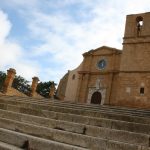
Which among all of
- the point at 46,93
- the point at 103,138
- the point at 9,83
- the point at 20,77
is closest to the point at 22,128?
the point at 103,138

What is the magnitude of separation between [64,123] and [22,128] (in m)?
0.90

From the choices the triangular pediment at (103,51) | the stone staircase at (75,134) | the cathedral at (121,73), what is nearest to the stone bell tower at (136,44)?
the cathedral at (121,73)

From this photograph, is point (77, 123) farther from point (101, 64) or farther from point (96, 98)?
point (101, 64)

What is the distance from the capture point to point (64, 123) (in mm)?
5562

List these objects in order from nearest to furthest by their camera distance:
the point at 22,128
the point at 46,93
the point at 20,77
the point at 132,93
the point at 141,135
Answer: the point at 141,135 → the point at 22,128 → the point at 132,93 → the point at 46,93 → the point at 20,77

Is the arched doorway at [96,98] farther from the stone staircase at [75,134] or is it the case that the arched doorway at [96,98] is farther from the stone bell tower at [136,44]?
the stone staircase at [75,134]

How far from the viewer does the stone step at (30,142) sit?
425 centimetres

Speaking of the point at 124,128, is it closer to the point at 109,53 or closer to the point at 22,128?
the point at 22,128

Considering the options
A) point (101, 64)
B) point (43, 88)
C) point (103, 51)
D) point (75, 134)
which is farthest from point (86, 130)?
point (43, 88)

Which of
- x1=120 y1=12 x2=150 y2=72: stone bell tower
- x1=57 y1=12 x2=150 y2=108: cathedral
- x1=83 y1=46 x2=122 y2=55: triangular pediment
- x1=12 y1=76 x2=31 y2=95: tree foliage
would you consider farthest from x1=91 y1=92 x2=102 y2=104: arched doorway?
x1=12 y1=76 x2=31 y2=95: tree foliage

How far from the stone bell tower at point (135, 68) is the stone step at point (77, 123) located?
14197 mm

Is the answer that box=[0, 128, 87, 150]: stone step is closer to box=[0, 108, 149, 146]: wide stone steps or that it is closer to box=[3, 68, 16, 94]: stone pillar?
box=[0, 108, 149, 146]: wide stone steps

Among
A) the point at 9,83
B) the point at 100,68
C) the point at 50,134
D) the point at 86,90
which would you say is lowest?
the point at 50,134

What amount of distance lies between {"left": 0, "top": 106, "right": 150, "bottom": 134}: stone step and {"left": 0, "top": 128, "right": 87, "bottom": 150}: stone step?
949mm
